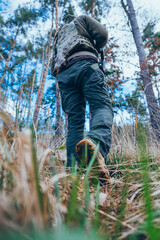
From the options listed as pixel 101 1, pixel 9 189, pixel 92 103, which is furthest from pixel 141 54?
pixel 9 189

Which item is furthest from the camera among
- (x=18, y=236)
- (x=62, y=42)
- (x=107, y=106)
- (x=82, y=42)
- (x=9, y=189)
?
(x=62, y=42)

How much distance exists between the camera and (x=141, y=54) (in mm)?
5172

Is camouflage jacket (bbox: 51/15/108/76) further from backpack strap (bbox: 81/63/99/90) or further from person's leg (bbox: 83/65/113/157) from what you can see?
person's leg (bbox: 83/65/113/157)

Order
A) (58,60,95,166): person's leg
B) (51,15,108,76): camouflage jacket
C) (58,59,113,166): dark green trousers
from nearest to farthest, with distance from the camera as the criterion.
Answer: (58,59,113,166): dark green trousers
(58,60,95,166): person's leg
(51,15,108,76): camouflage jacket

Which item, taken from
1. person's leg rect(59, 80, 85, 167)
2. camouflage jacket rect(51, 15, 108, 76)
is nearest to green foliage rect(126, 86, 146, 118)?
person's leg rect(59, 80, 85, 167)

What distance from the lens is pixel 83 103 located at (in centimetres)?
148

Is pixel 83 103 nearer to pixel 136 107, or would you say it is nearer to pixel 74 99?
pixel 74 99

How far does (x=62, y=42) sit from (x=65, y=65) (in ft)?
1.06

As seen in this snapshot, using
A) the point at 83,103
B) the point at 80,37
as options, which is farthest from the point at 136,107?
the point at 80,37

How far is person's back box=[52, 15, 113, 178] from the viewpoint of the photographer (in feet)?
3.75

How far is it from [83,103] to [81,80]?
26 centimetres

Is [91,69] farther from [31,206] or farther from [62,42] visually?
[31,206]

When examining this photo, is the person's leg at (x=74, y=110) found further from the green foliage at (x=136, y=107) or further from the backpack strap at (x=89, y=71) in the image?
the green foliage at (x=136, y=107)

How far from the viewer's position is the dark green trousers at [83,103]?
3.27 ft
